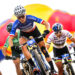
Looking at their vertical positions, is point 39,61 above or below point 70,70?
above

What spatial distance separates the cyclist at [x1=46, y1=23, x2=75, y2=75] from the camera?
419 centimetres

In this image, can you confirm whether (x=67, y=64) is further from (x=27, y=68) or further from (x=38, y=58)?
(x=27, y=68)

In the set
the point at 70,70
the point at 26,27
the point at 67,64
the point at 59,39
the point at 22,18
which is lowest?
the point at 70,70

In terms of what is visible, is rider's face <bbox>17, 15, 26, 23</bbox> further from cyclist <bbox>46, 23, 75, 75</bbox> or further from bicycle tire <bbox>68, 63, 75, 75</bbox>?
bicycle tire <bbox>68, 63, 75, 75</bbox>

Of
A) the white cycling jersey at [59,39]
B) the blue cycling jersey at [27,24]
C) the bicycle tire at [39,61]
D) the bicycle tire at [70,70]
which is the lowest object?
the bicycle tire at [70,70]

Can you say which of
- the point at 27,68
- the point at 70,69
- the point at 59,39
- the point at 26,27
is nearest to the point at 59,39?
the point at 59,39

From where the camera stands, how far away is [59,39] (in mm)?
4336

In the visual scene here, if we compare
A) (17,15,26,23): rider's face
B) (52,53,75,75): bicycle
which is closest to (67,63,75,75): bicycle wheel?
(52,53,75,75): bicycle

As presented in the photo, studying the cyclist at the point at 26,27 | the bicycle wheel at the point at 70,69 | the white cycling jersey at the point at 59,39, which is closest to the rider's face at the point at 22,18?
the cyclist at the point at 26,27

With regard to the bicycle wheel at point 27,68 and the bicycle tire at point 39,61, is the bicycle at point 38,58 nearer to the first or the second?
the bicycle tire at point 39,61

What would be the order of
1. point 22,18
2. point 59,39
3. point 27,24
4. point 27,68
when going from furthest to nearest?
1. point 27,68
2. point 59,39
3. point 27,24
4. point 22,18

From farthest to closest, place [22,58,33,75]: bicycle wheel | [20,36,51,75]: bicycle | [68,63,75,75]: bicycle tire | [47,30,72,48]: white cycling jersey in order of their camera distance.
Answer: [22,58,33,75]: bicycle wheel, [47,30,72,48]: white cycling jersey, [68,63,75,75]: bicycle tire, [20,36,51,75]: bicycle

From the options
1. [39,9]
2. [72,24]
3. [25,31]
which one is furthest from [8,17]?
[25,31]

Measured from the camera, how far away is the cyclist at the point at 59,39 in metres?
4.19
